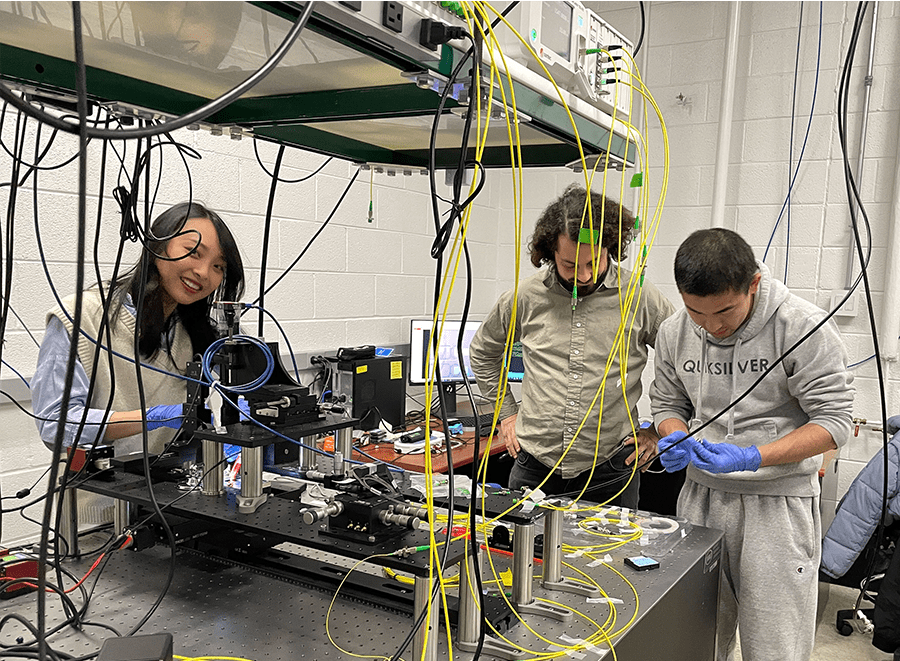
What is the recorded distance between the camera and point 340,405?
127 cm

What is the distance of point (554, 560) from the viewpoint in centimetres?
124

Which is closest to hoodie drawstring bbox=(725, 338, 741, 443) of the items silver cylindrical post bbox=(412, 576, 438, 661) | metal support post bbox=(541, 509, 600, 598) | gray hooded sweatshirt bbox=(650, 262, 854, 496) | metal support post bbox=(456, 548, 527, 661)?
gray hooded sweatshirt bbox=(650, 262, 854, 496)

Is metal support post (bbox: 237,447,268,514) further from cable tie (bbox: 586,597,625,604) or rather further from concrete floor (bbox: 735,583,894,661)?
concrete floor (bbox: 735,583,894,661)

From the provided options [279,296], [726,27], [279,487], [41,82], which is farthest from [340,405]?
[726,27]

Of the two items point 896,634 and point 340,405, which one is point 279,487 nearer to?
point 340,405

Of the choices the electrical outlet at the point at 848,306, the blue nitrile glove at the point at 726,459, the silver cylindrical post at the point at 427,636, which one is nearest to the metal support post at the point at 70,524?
the silver cylindrical post at the point at 427,636

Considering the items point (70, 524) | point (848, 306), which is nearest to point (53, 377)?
point (70, 524)

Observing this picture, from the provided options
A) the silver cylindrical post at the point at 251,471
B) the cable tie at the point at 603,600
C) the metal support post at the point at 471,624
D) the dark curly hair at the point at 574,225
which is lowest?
the cable tie at the point at 603,600

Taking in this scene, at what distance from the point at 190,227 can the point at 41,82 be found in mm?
574

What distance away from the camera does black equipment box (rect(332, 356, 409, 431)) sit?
8.75 ft

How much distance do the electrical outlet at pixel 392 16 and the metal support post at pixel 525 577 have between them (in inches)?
30.2

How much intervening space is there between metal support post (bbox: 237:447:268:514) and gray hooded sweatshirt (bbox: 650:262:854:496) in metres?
1.15

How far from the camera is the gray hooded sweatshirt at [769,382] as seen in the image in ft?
5.35

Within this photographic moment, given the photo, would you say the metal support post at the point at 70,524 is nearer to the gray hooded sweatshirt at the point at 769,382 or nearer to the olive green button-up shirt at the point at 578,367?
the olive green button-up shirt at the point at 578,367
